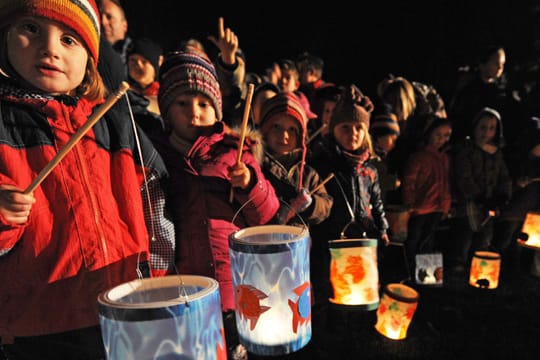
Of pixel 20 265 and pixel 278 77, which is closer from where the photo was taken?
pixel 20 265

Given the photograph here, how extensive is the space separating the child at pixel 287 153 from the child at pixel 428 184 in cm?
179

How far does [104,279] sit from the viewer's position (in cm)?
102

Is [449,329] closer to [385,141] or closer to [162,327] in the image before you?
[385,141]

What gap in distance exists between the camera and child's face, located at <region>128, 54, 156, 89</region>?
2502 mm

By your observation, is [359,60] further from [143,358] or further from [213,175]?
[143,358]

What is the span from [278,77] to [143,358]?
358 cm

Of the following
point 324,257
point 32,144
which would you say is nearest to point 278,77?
point 324,257

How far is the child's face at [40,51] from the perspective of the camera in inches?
37.3

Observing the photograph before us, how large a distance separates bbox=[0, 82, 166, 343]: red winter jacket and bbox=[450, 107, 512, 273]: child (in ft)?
11.4

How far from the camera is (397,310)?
7.64ft

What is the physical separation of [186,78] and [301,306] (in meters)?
0.94

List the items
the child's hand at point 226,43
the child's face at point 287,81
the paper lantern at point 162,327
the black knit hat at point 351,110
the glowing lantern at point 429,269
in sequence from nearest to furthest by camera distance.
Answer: the paper lantern at point 162,327 < the child's hand at point 226,43 < the black knit hat at point 351,110 < the glowing lantern at point 429,269 < the child's face at point 287,81

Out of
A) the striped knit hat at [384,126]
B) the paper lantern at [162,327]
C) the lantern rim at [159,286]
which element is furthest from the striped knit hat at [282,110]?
the striped knit hat at [384,126]

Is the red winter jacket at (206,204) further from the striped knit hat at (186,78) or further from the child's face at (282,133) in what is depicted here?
the child's face at (282,133)
